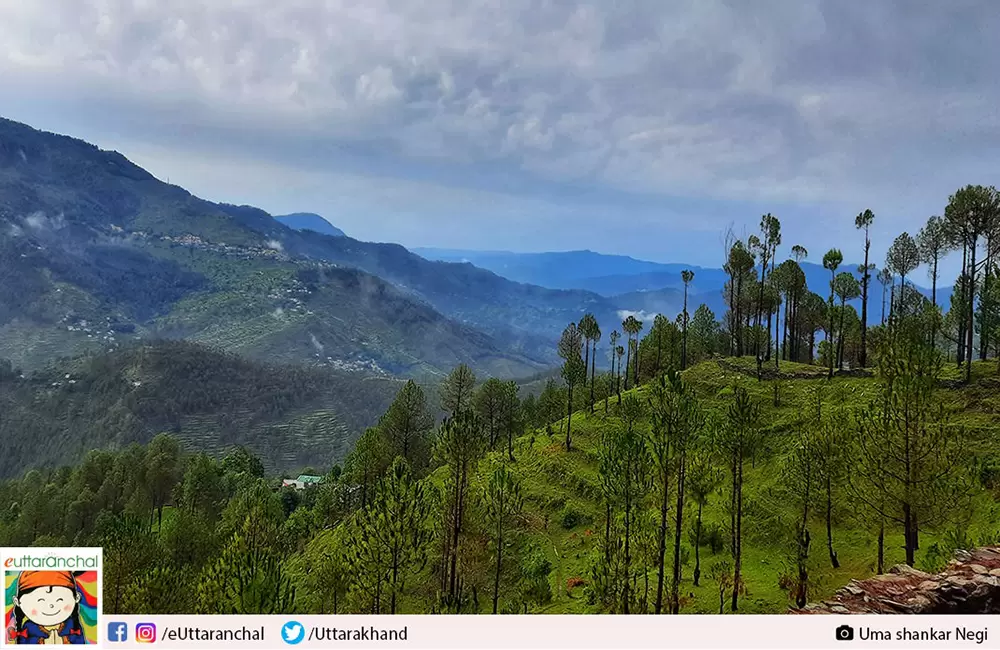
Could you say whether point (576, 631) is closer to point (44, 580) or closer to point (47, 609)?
point (47, 609)

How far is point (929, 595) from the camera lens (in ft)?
39.5

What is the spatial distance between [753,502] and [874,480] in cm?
1414

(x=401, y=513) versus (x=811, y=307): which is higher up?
(x=811, y=307)

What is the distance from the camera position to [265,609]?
45.7 feet

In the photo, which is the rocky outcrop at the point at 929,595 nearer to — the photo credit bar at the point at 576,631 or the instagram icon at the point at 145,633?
the photo credit bar at the point at 576,631

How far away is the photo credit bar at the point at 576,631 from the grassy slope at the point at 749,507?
546 inches

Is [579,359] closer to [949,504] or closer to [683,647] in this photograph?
[949,504]

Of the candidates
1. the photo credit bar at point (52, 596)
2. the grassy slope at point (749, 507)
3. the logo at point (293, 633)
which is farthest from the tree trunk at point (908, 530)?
the photo credit bar at point (52, 596)

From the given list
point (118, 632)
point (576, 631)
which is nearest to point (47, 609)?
point (118, 632)

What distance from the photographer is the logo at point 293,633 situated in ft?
37.2

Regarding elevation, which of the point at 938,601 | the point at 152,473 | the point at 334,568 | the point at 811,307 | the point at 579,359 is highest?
the point at 811,307

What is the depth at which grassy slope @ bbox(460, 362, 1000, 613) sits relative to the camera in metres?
26.2

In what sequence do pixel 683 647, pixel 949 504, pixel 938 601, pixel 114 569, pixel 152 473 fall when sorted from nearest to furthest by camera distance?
pixel 683 647 < pixel 938 601 < pixel 949 504 < pixel 114 569 < pixel 152 473

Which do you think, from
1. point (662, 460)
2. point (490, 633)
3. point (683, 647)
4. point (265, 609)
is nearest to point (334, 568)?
point (265, 609)
